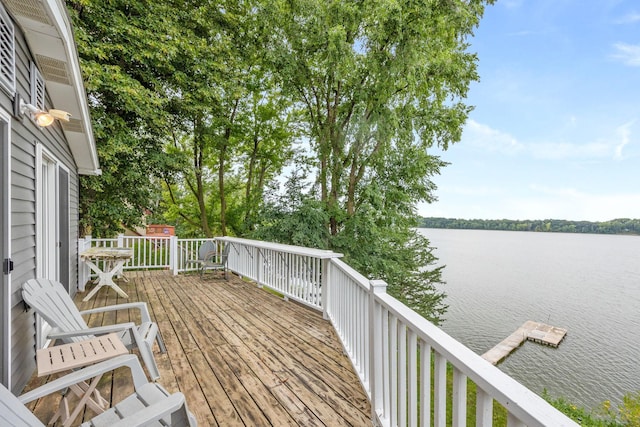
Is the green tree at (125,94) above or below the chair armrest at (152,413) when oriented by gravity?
above

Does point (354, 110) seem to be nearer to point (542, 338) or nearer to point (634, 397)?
point (634, 397)

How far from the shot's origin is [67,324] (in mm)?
2504

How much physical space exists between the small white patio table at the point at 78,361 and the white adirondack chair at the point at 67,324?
22 cm

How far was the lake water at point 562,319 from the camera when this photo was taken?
1151cm

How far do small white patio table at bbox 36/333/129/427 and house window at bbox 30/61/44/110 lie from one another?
2.13m

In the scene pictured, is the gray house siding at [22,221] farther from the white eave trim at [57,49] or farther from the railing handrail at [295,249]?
the railing handrail at [295,249]

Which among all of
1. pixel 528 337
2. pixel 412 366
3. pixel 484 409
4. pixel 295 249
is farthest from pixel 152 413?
pixel 528 337

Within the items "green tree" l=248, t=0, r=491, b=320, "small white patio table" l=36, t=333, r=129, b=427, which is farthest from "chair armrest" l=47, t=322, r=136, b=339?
"green tree" l=248, t=0, r=491, b=320

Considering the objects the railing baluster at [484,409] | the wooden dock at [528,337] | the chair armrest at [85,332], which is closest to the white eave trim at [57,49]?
the chair armrest at [85,332]

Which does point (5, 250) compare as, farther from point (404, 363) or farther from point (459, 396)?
point (459, 396)

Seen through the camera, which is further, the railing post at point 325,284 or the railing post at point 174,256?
the railing post at point 174,256

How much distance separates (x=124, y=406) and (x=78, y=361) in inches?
23.4

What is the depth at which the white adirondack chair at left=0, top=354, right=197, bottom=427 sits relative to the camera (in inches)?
46.4

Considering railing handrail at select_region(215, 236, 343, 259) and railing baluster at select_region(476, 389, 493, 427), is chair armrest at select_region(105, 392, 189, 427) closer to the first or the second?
railing baluster at select_region(476, 389, 493, 427)
